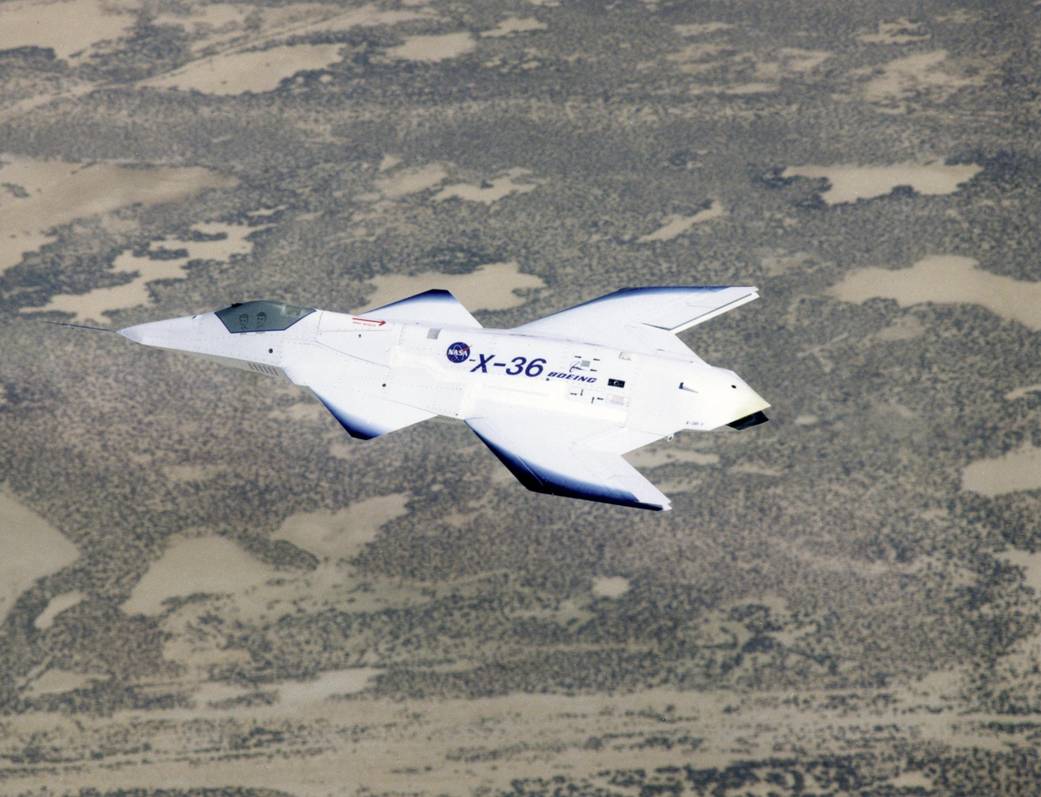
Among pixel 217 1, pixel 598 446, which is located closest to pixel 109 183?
pixel 217 1

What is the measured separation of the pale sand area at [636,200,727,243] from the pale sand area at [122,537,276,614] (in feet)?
74.7

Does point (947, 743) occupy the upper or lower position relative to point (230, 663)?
lower

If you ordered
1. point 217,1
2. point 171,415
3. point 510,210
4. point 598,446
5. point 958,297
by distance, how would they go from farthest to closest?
point 217,1, point 510,210, point 958,297, point 171,415, point 598,446

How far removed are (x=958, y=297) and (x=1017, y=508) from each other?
10.8 meters

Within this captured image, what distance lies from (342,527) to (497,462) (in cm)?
660

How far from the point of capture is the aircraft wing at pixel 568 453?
4688 cm

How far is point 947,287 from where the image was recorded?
61.0 meters

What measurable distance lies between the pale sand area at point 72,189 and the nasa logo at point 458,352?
21.3 metres

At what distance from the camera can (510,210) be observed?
2554 inches

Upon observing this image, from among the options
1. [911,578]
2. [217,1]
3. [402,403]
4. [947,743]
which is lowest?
[947,743]

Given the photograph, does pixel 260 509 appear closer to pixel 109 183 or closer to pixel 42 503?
pixel 42 503

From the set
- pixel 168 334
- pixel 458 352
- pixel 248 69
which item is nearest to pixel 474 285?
pixel 458 352

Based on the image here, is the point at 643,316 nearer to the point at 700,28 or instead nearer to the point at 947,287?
the point at 947,287

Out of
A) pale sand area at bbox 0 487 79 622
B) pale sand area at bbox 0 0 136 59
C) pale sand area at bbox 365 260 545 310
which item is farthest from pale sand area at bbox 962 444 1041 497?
pale sand area at bbox 0 0 136 59
